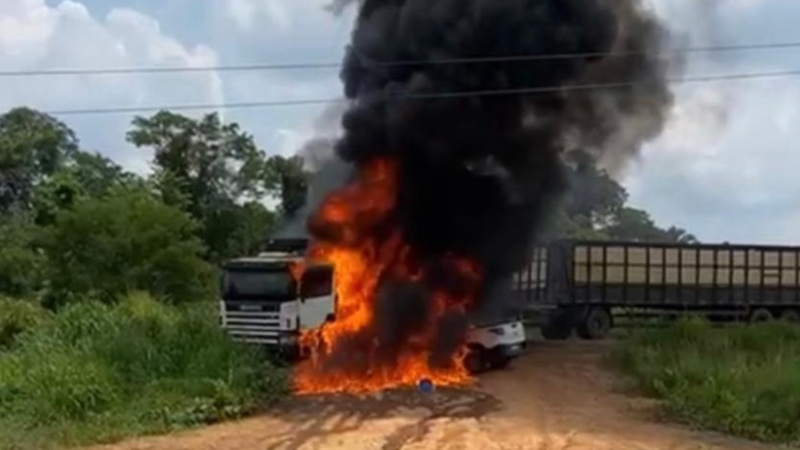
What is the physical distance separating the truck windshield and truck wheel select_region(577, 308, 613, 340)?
41.7ft

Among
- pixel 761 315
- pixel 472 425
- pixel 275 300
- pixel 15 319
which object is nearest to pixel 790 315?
pixel 761 315

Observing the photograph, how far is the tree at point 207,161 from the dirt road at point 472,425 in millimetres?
30249

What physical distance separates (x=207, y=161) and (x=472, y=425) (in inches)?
1445

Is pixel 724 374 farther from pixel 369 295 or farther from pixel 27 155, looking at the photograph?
pixel 27 155

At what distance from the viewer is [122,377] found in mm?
21531

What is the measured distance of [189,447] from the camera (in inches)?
696

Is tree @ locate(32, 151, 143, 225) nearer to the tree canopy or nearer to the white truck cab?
the tree canopy

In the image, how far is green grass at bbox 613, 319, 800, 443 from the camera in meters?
19.7

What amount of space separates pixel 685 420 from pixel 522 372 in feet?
20.2

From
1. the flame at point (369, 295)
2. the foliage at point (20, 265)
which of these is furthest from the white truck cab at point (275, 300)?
the foliage at point (20, 265)

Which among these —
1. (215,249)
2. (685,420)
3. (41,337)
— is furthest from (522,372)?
(215,249)

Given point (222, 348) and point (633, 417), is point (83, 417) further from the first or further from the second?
point (633, 417)

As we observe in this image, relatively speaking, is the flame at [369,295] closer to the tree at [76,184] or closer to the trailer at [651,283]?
the trailer at [651,283]

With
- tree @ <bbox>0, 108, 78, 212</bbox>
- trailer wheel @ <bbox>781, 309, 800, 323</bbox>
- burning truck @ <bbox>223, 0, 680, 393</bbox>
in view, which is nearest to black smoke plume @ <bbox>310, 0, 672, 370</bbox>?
burning truck @ <bbox>223, 0, 680, 393</bbox>
